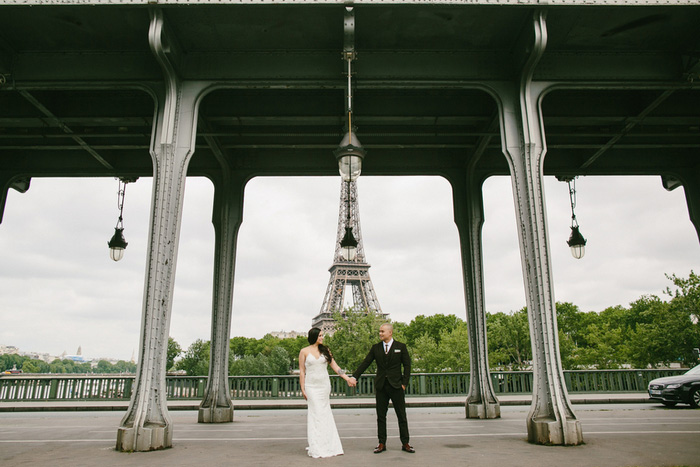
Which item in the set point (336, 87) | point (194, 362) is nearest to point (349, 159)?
point (336, 87)

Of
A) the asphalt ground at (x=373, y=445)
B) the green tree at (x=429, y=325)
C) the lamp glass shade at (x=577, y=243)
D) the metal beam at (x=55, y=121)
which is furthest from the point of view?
the green tree at (x=429, y=325)

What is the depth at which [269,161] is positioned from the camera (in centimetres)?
1271

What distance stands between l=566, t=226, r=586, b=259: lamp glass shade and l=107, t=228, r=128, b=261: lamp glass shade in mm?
11939

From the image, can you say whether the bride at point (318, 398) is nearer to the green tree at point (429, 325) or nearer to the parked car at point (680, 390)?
the parked car at point (680, 390)

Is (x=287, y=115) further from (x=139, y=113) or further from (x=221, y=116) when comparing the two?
(x=139, y=113)

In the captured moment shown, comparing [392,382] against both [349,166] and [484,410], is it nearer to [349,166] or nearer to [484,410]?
[349,166]

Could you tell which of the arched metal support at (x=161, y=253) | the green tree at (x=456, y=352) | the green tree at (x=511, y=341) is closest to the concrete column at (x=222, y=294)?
the arched metal support at (x=161, y=253)

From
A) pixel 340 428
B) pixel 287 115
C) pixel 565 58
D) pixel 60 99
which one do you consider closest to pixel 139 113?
pixel 60 99

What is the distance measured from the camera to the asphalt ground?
6.04 meters

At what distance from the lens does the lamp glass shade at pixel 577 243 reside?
12.4 metres

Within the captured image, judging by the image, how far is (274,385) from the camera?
→ 1880cm

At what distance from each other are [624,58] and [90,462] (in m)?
10.7

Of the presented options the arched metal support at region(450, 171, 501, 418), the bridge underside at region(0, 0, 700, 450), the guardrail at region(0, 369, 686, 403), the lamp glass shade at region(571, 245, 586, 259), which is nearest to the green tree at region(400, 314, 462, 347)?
the guardrail at region(0, 369, 686, 403)

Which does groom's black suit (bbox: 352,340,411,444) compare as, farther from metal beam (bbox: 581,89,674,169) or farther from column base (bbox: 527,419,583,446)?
metal beam (bbox: 581,89,674,169)
